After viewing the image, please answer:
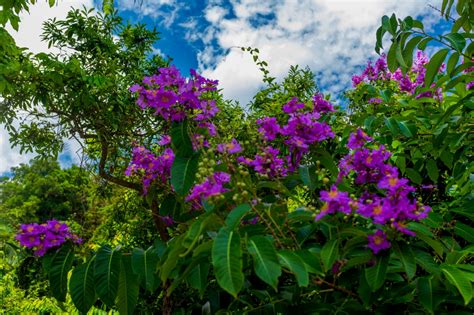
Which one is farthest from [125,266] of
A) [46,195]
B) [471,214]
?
[46,195]

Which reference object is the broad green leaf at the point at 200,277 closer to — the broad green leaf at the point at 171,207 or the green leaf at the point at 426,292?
the broad green leaf at the point at 171,207

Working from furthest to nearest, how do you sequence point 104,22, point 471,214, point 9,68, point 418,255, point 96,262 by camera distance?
point 104,22, point 9,68, point 471,214, point 96,262, point 418,255

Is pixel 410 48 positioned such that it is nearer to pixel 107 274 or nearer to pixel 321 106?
pixel 321 106

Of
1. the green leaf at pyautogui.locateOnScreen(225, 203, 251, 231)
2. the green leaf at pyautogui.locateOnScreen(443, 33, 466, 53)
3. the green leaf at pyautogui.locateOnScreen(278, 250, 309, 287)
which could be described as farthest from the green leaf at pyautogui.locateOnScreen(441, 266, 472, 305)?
the green leaf at pyautogui.locateOnScreen(443, 33, 466, 53)

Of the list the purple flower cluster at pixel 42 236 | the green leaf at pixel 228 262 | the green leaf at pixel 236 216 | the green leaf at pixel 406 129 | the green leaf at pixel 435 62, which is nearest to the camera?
the green leaf at pixel 228 262

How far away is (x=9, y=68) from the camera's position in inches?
156

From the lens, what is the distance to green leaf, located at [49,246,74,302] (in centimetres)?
143

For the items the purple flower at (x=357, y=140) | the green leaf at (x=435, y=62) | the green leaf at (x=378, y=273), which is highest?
the green leaf at (x=435, y=62)

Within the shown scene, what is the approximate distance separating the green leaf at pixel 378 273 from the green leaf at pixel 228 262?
35cm

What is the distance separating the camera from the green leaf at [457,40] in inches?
52.5

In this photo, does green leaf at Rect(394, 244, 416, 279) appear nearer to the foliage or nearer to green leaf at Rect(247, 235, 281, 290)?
the foliage

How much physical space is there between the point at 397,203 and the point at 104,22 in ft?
15.6

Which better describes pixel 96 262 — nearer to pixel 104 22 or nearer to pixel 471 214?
pixel 471 214

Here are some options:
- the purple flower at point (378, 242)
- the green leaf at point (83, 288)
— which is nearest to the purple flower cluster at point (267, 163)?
the purple flower at point (378, 242)
